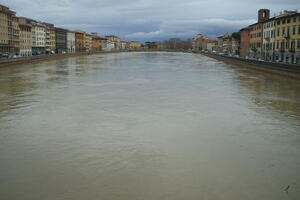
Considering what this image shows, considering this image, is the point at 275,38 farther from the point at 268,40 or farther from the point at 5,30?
the point at 5,30

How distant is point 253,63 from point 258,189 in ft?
175

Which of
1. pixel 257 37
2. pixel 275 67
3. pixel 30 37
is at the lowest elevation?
pixel 275 67

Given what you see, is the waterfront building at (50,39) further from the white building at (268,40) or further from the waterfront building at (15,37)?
the white building at (268,40)

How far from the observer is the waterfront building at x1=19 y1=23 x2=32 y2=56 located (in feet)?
336

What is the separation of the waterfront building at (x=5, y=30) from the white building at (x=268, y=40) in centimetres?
6035

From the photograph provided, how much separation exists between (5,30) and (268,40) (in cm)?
6246

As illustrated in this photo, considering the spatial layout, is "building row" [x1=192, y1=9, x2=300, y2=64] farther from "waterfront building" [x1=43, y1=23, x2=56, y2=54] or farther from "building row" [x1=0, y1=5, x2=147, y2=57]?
"waterfront building" [x1=43, y1=23, x2=56, y2=54]

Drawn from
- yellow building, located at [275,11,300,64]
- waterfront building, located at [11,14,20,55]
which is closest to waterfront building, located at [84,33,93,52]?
waterfront building, located at [11,14,20,55]

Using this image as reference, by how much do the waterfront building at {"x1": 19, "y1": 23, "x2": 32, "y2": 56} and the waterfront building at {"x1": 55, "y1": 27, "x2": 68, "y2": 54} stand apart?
30515 millimetres

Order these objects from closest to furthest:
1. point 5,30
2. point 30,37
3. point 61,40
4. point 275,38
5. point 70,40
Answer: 1. point 275,38
2. point 5,30
3. point 30,37
4. point 61,40
5. point 70,40

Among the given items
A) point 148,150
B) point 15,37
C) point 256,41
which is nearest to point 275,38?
point 256,41

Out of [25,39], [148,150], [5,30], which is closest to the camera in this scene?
[148,150]

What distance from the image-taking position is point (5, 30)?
87.9 m

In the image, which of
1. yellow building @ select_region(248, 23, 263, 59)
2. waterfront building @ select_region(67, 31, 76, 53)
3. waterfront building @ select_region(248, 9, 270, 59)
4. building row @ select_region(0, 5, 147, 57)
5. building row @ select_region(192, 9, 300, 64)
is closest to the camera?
building row @ select_region(192, 9, 300, 64)
